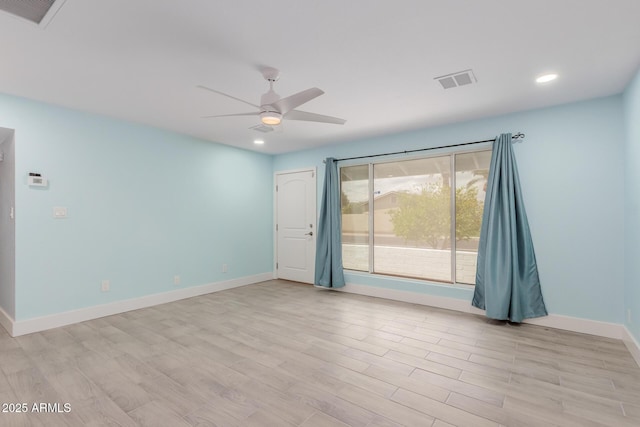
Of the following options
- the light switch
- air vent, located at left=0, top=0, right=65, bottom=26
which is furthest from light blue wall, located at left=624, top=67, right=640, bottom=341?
the light switch

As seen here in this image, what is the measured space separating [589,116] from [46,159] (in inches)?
239

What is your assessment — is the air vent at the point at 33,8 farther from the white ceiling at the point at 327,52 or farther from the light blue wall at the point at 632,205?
the light blue wall at the point at 632,205

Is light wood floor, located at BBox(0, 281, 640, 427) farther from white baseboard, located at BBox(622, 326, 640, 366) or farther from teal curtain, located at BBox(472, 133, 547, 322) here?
teal curtain, located at BBox(472, 133, 547, 322)

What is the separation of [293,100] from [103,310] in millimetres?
3566

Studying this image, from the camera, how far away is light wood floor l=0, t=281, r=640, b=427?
6.41ft

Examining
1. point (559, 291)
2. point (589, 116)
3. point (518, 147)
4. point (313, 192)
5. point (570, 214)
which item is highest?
point (589, 116)

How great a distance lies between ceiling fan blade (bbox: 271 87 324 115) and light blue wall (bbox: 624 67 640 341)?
2819 mm

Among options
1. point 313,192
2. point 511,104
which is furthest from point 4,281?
point 511,104

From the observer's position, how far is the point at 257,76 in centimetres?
276

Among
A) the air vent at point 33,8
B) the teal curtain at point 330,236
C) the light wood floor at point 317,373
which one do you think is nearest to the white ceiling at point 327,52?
the air vent at point 33,8

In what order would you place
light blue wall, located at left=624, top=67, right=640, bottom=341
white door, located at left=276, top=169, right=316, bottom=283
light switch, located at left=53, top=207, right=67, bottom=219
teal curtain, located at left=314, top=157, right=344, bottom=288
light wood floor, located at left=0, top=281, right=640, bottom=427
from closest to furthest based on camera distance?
1. light wood floor, located at left=0, top=281, right=640, bottom=427
2. light blue wall, located at left=624, top=67, right=640, bottom=341
3. light switch, located at left=53, top=207, right=67, bottom=219
4. teal curtain, located at left=314, top=157, right=344, bottom=288
5. white door, located at left=276, top=169, right=316, bottom=283

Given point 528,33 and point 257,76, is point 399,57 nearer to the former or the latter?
point 528,33

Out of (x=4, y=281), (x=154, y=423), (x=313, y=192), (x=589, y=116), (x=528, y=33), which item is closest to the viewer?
(x=154, y=423)

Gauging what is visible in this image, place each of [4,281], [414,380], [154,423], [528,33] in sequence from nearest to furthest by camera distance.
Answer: [154,423]
[528,33]
[414,380]
[4,281]
